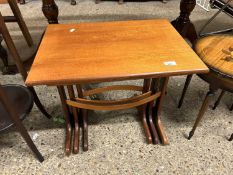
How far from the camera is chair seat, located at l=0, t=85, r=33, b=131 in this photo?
1007mm

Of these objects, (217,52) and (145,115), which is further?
(145,115)

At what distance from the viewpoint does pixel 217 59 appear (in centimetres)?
94

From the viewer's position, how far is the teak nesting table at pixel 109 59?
2.48ft

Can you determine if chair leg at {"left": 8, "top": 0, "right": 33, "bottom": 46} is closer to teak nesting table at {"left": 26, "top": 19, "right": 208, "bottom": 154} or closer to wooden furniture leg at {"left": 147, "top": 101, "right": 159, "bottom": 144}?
teak nesting table at {"left": 26, "top": 19, "right": 208, "bottom": 154}

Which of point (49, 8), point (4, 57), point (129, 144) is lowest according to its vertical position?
point (129, 144)

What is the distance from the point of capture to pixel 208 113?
136cm

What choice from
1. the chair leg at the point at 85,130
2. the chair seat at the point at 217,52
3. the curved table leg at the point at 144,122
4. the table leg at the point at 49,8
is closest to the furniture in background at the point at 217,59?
the chair seat at the point at 217,52

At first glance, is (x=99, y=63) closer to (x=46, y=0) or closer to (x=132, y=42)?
→ (x=132, y=42)

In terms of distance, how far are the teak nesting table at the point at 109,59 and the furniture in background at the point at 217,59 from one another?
117mm

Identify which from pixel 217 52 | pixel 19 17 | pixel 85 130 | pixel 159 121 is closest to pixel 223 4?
pixel 217 52

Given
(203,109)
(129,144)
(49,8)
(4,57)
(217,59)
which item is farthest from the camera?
(4,57)

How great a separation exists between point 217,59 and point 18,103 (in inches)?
41.0

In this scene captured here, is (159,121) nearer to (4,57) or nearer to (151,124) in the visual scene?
(151,124)

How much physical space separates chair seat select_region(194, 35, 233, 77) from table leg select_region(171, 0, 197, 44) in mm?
777
